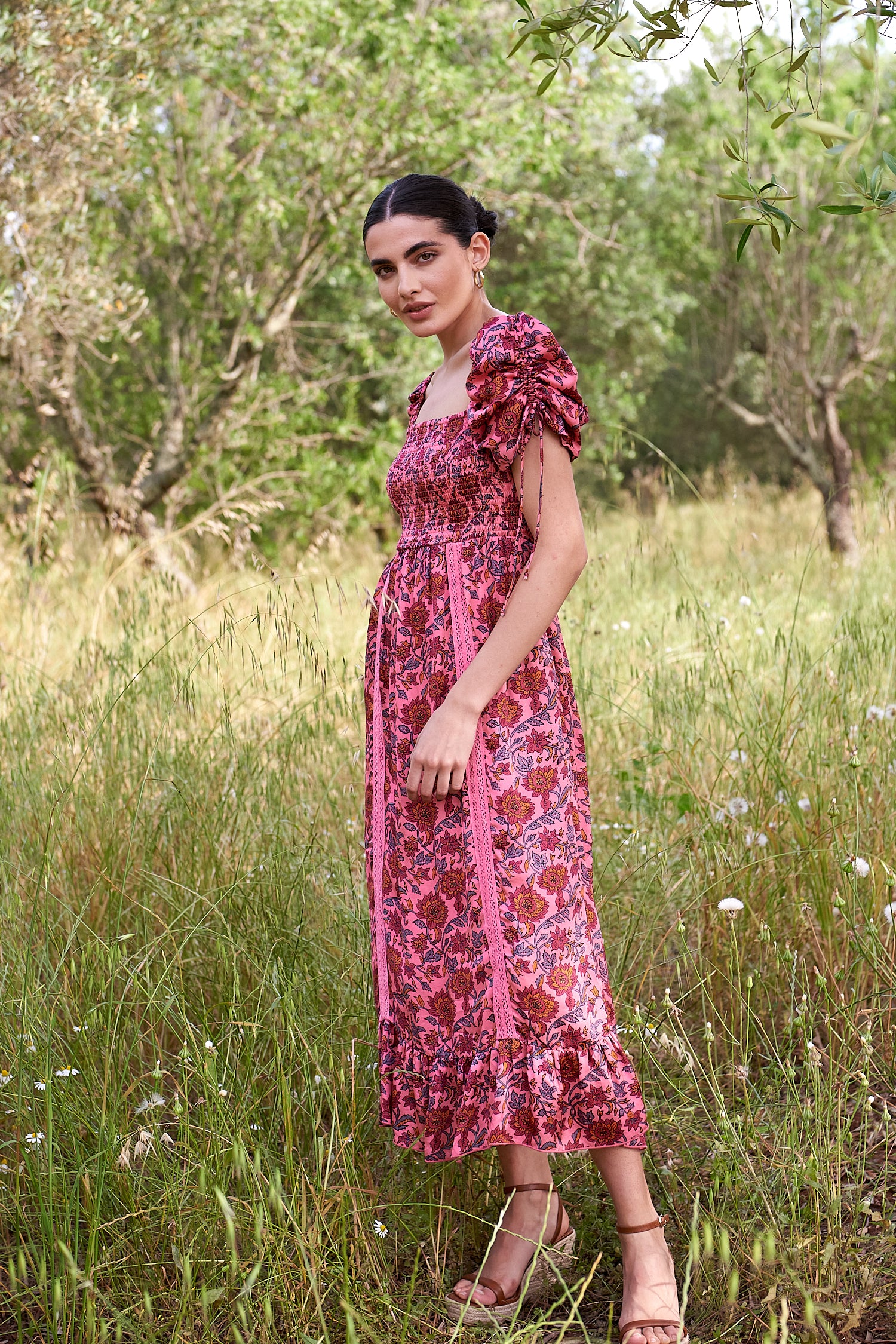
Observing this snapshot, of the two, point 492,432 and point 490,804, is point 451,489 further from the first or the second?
point 490,804

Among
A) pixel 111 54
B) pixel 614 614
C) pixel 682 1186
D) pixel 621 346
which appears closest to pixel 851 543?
pixel 621 346

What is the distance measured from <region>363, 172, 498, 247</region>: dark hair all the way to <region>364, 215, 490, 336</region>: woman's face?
0.01 metres

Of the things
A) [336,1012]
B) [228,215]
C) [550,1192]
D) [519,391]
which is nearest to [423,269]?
[519,391]

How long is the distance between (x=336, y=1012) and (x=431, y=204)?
1.55 metres

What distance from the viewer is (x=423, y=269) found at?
2.07 meters

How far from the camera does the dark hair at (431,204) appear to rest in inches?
81.4

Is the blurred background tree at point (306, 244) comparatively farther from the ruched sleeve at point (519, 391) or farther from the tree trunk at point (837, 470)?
the ruched sleeve at point (519, 391)

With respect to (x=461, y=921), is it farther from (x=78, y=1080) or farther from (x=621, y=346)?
(x=621, y=346)

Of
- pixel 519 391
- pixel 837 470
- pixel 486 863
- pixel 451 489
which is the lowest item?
pixel 486 863

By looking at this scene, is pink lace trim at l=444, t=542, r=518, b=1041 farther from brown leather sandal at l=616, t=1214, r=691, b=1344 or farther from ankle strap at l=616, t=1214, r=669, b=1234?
brown leather sandal at l=616, t=1214, r=691, b=1344

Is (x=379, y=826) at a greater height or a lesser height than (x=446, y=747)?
lesser

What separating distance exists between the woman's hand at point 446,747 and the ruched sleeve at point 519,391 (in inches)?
17.2

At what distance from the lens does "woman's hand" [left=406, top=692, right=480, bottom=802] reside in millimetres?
1887

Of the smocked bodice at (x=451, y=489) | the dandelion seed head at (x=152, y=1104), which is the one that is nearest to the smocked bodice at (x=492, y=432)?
the smocked bodice at (x=451, y=489)
